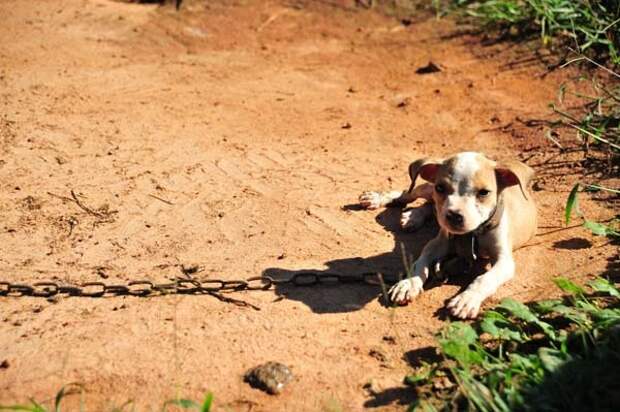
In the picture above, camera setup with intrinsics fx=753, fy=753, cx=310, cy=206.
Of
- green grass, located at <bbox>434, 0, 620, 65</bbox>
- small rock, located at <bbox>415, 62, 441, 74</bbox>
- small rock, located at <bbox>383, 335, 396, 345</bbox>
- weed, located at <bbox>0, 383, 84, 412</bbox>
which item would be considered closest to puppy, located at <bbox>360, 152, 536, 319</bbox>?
small rock, located at <bbox>383, 335, 396, 345</bbox>

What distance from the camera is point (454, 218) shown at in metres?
4.64

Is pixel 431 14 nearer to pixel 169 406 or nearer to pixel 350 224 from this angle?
pixel 350 224

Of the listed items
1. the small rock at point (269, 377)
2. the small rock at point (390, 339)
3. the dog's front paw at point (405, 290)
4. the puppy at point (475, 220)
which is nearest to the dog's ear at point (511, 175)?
the puppy at point (475, 220)

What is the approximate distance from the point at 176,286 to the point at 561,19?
5.59 meters

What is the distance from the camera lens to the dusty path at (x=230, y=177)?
14.2ft

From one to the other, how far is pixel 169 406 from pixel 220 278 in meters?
1.31

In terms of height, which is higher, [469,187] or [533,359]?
[469,187]

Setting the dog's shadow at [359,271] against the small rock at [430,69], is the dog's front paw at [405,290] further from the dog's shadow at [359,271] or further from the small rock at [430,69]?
the small rock at [430,69]

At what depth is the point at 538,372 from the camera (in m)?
3.91

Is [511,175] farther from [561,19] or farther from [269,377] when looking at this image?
[561,19]

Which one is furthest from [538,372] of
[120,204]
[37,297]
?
[120,204]

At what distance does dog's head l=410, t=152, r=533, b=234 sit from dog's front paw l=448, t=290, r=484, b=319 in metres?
0.40

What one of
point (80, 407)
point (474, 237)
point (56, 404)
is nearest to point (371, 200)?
point (474, 237)

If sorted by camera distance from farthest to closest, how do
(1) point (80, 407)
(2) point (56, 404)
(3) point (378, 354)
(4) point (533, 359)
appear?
(3) point (378, 354) < (4) point (533, 359) < (1) point (80, 407) < (2) point (56, 404)
